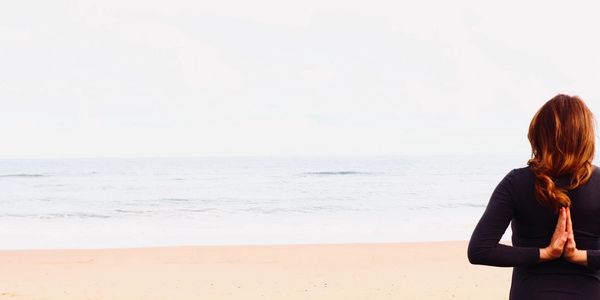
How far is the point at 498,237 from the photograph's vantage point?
Result: 2.22 m

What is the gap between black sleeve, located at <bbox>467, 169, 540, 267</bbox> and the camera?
7.09 ft

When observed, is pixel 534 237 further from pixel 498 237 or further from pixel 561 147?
pixel 561 147

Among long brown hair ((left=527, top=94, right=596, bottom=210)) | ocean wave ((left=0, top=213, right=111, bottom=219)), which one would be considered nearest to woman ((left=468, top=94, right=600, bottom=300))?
long brown hair ((left=527, top=94, right=596, bottom=210))

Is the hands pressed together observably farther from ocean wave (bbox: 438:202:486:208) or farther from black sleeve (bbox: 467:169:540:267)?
ocean wave (bbox: 438:202:486:208)

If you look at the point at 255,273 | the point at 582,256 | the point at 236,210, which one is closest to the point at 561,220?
the point at 582,256

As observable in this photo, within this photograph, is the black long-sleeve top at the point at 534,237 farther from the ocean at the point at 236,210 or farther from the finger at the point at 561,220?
the ocean at the point at 236,210

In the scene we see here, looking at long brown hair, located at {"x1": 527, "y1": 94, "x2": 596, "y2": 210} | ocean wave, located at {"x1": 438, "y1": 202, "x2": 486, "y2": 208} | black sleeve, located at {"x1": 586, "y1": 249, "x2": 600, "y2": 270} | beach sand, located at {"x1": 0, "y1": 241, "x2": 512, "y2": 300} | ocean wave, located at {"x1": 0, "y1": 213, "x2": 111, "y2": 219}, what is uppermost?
long brown hair, located at {"x1": 527, "y1": 94, "x2": 596, "y2": 210}

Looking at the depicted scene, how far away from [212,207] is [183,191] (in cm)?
1074

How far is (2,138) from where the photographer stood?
84.8 m

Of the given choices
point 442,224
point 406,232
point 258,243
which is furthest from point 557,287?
point 442,224

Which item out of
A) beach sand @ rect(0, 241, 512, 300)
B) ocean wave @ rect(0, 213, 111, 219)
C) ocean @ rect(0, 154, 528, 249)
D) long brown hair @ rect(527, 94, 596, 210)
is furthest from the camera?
ocean wave @ rect(0, 213, 111, 219)

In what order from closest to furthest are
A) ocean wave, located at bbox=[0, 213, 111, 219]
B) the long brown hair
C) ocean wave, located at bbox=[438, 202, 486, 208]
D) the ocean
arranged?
the long brown hair, the ocean, ocean wave, located at bbox=[0, 213, 111, 219], ocean wave, located at bbox=[438, 202, 486, 208]

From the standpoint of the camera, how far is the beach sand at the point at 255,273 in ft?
30.4

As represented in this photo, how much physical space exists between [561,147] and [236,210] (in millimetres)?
26320
